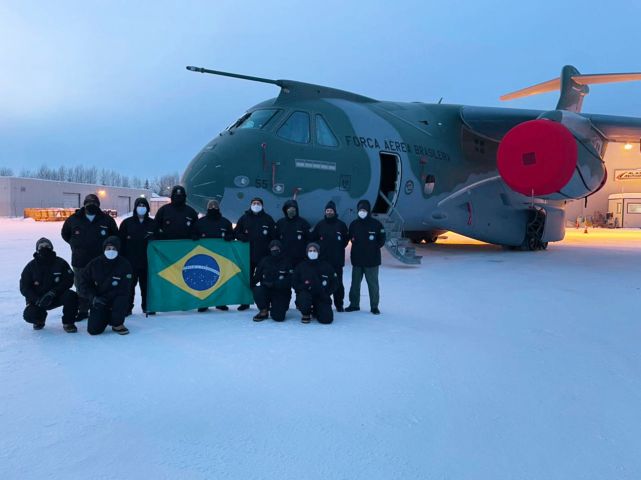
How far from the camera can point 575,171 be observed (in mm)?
10914

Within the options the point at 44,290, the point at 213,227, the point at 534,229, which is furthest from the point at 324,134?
the point at 534,229

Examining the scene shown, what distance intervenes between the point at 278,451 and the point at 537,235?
1472 cm

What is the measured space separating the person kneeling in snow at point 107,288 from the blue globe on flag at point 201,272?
1.08 meters

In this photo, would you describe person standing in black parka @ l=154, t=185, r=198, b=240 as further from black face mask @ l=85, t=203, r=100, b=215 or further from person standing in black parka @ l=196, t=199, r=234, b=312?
black face mask @ l=85, t=203, r=100, b=215

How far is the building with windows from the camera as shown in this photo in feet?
165

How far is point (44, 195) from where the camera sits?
54344 millimetres

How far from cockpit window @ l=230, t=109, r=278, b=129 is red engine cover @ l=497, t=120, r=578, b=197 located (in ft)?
18.4

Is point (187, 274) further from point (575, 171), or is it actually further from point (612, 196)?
point (612, 196)

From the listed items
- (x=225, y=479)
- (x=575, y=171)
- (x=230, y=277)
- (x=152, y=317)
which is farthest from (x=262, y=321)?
(x=575, y=171)

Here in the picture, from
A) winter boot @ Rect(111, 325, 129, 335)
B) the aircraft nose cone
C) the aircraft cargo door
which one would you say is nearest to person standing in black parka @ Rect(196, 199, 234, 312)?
winter boot @ Rect(111, 325, 129, 335)

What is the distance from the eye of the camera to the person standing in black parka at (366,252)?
21.9ft

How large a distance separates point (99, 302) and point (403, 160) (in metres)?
8.59

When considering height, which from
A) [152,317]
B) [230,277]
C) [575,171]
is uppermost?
[575,171]

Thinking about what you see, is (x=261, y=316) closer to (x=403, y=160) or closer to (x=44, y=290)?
(x=44, y=290)
